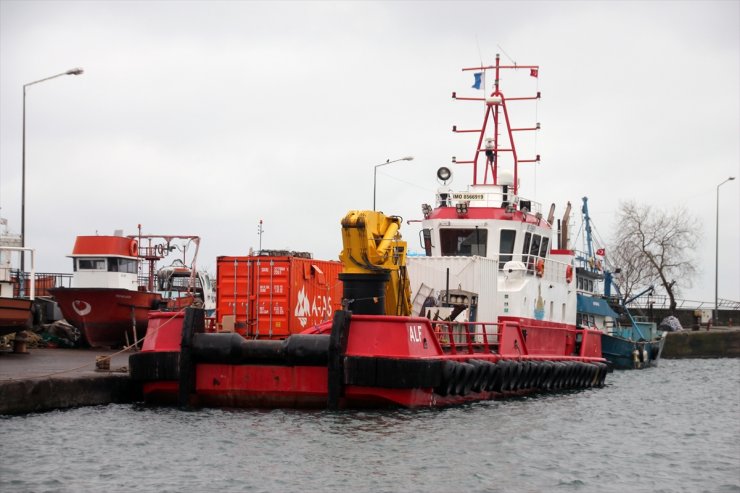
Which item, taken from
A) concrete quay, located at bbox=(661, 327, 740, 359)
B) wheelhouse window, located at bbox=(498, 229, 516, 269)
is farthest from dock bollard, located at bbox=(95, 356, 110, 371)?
concrete quay, located at bbox=(661, 327, 740, 359)

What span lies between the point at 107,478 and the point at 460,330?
1095 centimetres

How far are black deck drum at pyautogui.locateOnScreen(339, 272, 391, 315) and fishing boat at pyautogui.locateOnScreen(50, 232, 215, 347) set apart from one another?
22.5 feet

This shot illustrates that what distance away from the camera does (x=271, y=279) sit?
22.1 m

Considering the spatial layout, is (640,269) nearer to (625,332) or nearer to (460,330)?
(625,332)

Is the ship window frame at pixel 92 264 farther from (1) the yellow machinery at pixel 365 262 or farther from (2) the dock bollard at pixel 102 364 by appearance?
(1) the yellow machinery at pixel 365 262

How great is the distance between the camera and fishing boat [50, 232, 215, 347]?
95.0ft

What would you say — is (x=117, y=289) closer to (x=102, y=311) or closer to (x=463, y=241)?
(x=102, y=311)

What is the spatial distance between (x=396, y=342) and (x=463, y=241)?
32.5 feet

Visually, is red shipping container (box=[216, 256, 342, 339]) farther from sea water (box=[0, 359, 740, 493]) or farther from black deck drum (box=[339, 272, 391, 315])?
sea water (box=[0, 359, 740, 493])

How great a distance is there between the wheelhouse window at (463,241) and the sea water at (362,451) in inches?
279

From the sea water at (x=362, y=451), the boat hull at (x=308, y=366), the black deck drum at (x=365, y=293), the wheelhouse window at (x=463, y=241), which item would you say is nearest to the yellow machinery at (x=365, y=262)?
the black deck drum at (x=365, y=293)

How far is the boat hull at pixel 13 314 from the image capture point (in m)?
24.4

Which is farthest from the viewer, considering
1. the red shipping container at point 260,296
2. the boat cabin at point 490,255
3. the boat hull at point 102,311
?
the boat hull at point 102,311

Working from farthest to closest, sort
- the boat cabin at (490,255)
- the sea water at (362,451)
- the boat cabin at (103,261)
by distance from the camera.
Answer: the boat cabin at (103,261)
the boat cabin at (490,255)
the sea water at (362,451)
